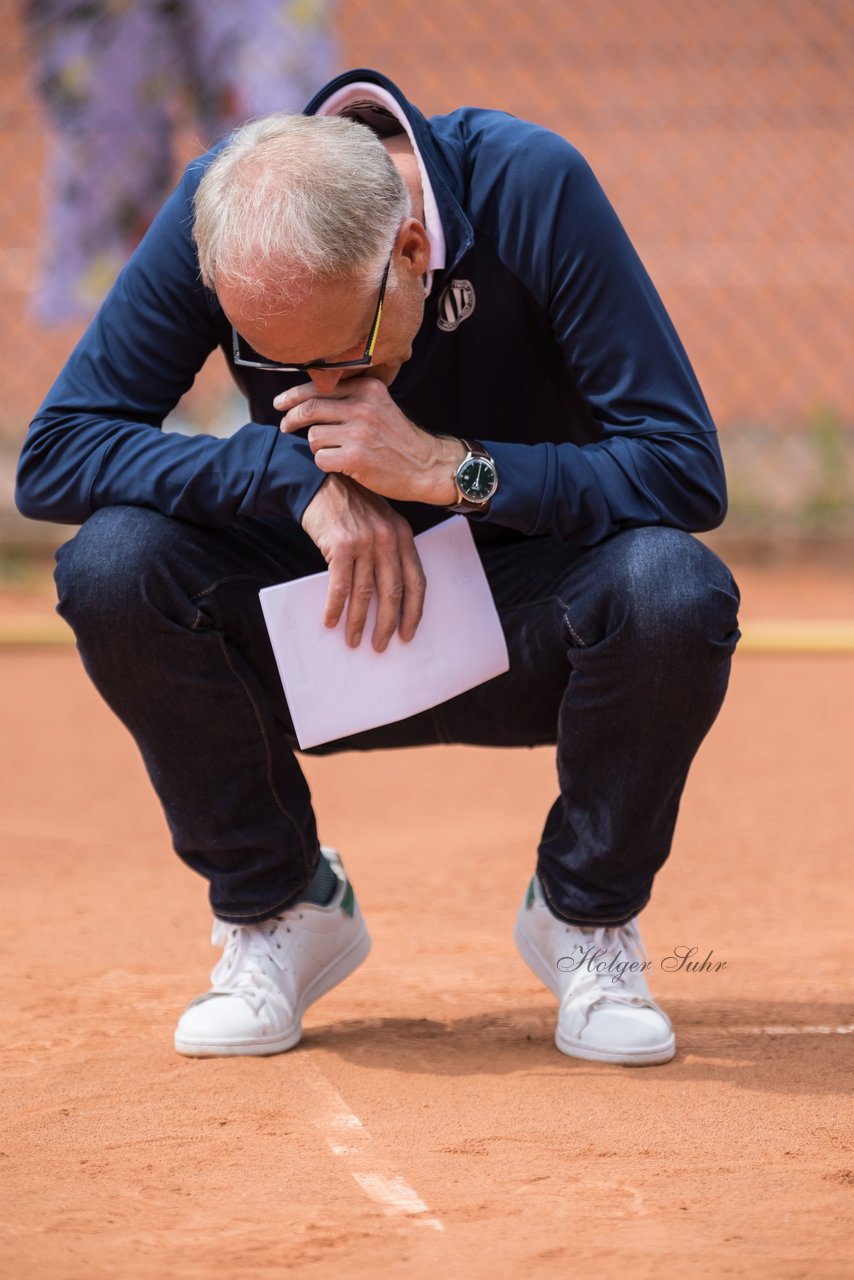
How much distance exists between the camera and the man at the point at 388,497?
6.72ft

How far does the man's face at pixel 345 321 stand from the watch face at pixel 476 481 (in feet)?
0.58

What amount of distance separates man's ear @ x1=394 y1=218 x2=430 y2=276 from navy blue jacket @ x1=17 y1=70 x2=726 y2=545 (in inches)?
3.2

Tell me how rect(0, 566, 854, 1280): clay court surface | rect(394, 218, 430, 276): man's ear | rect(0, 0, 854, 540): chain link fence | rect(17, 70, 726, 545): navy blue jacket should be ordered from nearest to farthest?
rect(0, 566, 854, 1280): clay court surface, rect(394, 218, 430, 276): man's ear, rect(17, 70, 726, 545): navy blue jacket, rect(0, 0, 854, 540): chain link fence

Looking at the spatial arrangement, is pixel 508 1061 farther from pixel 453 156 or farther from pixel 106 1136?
pixel 453 156

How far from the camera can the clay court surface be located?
5.37 feet

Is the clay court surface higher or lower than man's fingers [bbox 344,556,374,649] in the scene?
lower

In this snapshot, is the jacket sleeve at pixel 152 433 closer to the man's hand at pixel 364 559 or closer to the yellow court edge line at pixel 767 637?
the man's hand at pixel 364 559

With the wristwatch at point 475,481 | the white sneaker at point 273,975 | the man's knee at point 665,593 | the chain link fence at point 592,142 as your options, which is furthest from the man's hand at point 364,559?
the chain link fence at point 592,142

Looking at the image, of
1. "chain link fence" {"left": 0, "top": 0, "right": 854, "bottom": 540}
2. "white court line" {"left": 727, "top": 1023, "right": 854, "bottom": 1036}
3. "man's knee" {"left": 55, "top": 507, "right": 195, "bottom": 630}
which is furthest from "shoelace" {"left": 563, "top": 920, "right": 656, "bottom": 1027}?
"chain link fence" {"left": 0, "top": 0, "right": 854, "bottom": 540}

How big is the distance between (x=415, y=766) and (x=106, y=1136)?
2036 millimetres

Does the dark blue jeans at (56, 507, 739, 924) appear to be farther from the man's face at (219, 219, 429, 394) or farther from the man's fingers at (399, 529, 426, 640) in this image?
the man's face at (219, 219, 429, 394)

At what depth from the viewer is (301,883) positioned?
7.56ft

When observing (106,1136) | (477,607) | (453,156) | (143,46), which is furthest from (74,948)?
(143,46)

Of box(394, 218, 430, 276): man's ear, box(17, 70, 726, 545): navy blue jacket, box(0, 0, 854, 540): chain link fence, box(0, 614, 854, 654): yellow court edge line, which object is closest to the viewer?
box(394, 218, 430, 276): man's ear
